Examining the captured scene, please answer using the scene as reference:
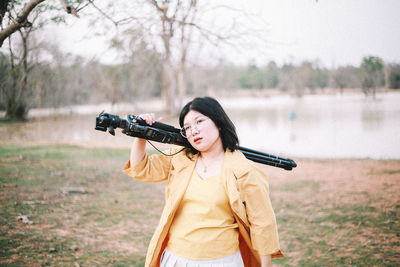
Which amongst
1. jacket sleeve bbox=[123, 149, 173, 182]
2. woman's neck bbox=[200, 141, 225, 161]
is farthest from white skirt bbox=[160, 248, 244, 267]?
woman's neck bbox=[200, 141, 225, 161]

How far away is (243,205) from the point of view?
5.50 feet

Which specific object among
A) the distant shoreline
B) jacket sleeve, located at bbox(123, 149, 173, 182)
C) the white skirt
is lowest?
the white skirt

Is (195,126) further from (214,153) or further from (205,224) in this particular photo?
(205,224)

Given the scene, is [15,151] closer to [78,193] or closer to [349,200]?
[78,193]

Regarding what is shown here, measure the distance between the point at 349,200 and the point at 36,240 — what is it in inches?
210

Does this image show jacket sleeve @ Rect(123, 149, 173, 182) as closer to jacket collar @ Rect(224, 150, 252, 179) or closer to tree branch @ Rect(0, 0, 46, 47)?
jacket collar @ Rect(224, 150, 252, 179)

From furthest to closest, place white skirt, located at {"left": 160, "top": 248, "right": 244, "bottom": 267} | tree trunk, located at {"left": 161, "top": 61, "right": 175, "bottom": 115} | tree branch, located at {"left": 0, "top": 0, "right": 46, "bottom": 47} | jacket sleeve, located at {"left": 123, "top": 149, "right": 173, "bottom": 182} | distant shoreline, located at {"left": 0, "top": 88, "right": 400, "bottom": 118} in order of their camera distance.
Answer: tree trunk, located at {"left": 161, "top": 61, "right": 175, "bottom": 115}, distant shoreline, located at {"left": 0, "top": 88, "right": 400, "bottom": 118}, tree branch, located at {"left": 0, "top": 0, "right": 46, "bottom": 47}, jacket sleeve, located at {"left": 123, "top": 149, "right": 173, "bottom": 182}, white skirt, located at {"left": 160, "top": 248, "right": 244, "bottom": 267}

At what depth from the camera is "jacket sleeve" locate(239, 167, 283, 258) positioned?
164 cm

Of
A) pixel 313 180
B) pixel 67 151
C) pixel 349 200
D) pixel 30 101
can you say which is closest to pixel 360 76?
pixel 313 180

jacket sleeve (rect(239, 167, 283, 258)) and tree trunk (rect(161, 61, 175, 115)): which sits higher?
tree trunk (rect(161, 61, 175, 115))

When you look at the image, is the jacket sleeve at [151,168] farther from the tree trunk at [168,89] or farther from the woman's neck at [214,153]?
the tree trunk at [168,89]

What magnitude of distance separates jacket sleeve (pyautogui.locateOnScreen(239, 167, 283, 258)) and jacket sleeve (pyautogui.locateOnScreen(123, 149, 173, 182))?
590 mm

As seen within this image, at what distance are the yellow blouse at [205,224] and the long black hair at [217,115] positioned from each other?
27 cm

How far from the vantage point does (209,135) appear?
1.79 metres
